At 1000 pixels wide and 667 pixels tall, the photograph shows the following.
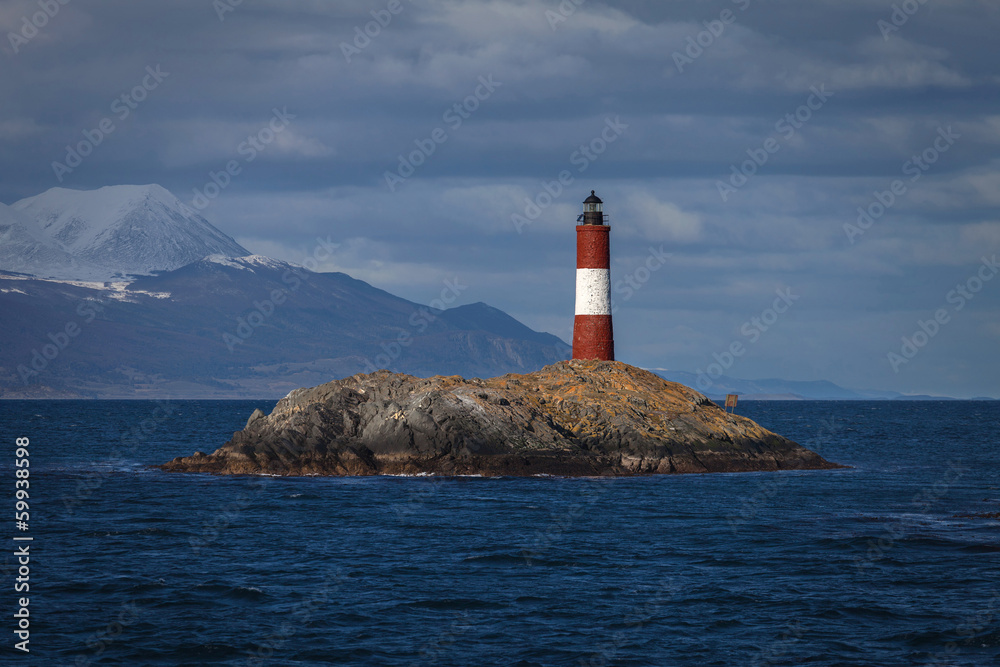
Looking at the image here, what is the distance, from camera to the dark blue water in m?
23.3

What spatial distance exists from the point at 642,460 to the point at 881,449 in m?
35.8

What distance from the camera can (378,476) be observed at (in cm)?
5291

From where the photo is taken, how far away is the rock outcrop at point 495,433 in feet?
174

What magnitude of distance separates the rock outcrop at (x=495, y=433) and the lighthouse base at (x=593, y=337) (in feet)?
9.81

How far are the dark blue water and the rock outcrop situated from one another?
7.50ft

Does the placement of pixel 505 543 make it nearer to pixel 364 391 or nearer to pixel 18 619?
pixel 18 619
